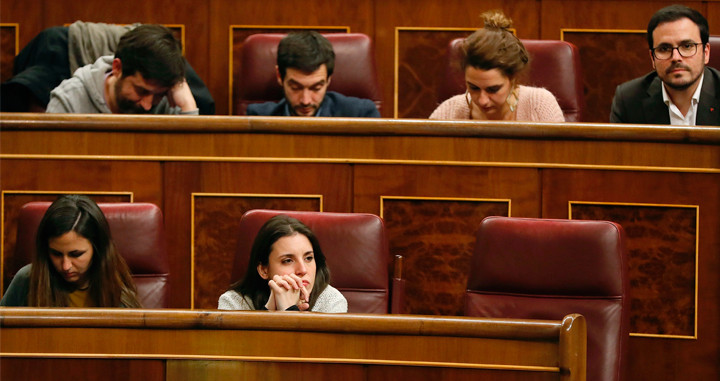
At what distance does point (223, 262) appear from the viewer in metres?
0.93

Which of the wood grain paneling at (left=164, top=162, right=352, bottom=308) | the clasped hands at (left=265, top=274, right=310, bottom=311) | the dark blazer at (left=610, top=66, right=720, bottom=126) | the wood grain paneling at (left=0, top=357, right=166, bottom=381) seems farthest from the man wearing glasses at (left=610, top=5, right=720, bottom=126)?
the wood grain paneling at (left=0, top=357, right=166, bottom=381)

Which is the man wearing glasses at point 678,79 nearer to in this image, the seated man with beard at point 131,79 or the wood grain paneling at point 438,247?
the wood grain paneling at point 438,247

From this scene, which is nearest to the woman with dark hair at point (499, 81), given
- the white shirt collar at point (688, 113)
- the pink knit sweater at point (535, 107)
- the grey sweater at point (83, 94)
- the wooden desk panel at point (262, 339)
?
the pink knit sweater at point (535, 107)

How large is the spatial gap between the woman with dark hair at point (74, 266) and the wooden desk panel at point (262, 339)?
0.25 metres

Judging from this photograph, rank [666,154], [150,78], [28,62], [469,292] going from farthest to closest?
Result: [28,62]
[150,78]
[666,154]
[469,292]

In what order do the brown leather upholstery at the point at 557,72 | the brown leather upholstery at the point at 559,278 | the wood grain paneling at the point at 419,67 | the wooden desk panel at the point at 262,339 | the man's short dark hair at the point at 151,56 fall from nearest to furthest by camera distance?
the wooden desk panel at the point at 262,339, the brown leather upholstery at the point at 559,278, the man's short dark hair at the point at 151,56, the brown leather upholstery at the point at 557,72, the wood grain paneling at the point at 419,67

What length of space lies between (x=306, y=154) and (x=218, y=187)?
0.09 m

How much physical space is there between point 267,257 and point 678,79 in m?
0.51

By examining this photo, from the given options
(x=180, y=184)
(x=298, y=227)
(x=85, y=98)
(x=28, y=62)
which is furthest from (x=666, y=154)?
(x=28, y=62)

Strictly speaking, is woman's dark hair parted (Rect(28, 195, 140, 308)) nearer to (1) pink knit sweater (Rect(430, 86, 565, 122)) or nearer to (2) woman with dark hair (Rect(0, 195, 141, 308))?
(2) woman with dark hair (Rect(0, 195, 141, 308))

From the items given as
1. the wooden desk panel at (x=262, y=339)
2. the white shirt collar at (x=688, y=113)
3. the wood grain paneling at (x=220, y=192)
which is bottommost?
the wooden desk panel at (x=262, y=339)

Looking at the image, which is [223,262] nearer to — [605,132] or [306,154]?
[306,154]

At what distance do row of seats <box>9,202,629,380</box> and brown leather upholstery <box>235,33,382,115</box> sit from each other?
371 mm

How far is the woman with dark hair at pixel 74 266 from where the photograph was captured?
2.65ft
